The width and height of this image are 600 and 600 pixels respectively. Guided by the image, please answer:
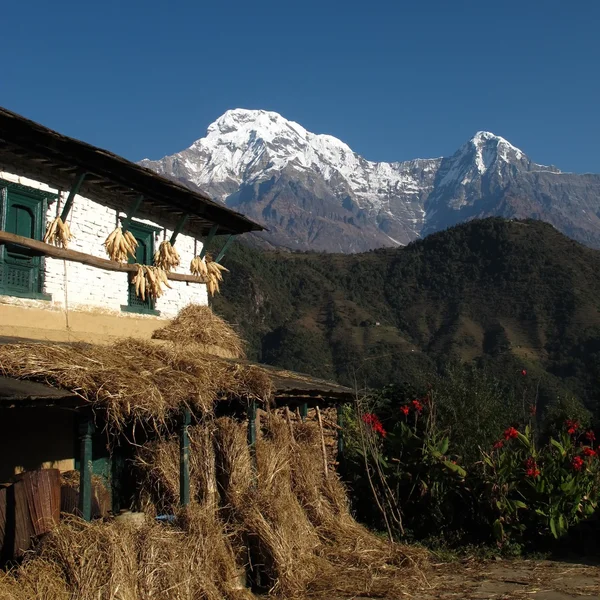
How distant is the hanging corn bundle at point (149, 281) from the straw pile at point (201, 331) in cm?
71

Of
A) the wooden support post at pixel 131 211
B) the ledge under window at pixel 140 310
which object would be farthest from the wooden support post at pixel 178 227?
the ledge under window at pixel 140 310

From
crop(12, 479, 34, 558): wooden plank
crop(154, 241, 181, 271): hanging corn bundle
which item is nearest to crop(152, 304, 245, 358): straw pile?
crop(154, 241, 181, 271): hanging corn bundle

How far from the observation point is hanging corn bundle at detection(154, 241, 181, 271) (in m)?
14.7

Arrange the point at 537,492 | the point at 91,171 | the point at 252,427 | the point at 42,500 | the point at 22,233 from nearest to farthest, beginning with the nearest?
the point at 42,500 → the point at 252,427 → the point at 22,233 → the point at 91,171 → the point at 537,492

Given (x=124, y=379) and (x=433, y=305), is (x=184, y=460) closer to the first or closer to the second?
(x=124, y=379)

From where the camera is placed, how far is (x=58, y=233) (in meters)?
12.0

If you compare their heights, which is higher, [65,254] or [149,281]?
[65,254]

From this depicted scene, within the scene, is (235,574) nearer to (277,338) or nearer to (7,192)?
(7,192)

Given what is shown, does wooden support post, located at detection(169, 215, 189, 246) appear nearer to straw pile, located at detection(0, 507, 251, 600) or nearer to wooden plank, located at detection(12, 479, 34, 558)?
straw pile, located at detection(0, 507, 251, 600)

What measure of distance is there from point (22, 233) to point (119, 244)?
1.82 meters

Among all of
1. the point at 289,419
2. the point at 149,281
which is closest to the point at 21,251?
the point at 149,281

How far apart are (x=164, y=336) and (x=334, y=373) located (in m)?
47.5

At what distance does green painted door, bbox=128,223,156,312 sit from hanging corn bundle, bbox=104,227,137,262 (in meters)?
0.64

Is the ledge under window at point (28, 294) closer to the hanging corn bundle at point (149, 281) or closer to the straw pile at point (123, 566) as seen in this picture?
the hanging corn bundle at point (149, 281)
